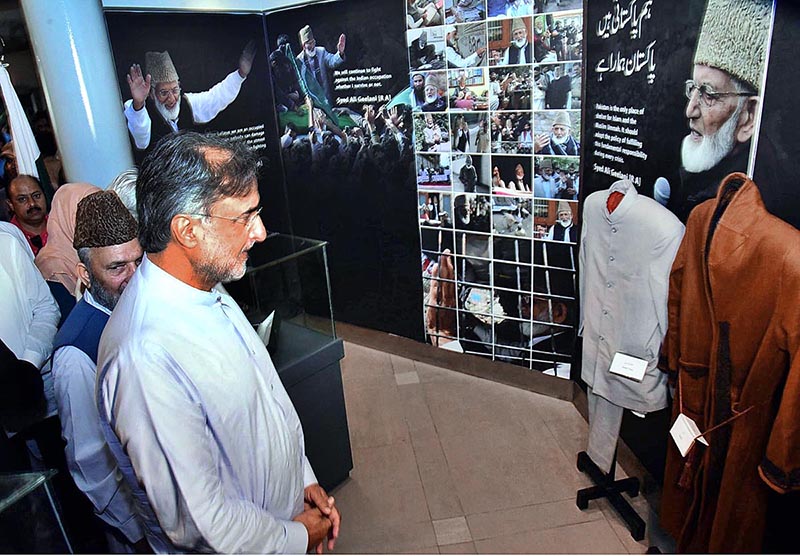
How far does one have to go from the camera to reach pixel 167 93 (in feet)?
13.5

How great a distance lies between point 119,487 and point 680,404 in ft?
6.68

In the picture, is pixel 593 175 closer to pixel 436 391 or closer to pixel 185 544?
pixel 436 391

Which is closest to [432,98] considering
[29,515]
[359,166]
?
[359,166]

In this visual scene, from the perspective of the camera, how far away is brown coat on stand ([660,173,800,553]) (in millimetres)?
1533

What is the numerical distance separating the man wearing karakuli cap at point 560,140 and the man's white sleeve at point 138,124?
2825 millimetres

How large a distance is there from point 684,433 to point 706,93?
1329 millimetres

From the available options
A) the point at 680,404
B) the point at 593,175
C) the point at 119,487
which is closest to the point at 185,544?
the point at 119,487

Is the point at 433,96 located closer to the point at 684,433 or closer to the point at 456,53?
the point at 456,53

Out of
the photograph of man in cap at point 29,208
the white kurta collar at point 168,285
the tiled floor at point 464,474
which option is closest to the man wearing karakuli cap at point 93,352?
the white kurta collar at point 168,285

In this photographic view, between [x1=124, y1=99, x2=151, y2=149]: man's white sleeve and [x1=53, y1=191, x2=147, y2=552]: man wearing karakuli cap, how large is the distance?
238cm

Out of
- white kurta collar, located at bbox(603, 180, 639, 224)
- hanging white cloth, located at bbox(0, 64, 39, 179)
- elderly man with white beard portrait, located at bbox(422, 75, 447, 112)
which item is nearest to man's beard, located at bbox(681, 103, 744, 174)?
white kurta collar, located at bbox(603, 180, 639, 224)

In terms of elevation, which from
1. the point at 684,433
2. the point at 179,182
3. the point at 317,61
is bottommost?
the point at 684,433

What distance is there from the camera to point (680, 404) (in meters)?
2.04

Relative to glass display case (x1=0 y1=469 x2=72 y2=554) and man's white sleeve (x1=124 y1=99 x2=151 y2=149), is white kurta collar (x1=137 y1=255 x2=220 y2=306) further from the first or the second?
man's white sleeve (x1=124 y1=99 x2=151 y2=149)
